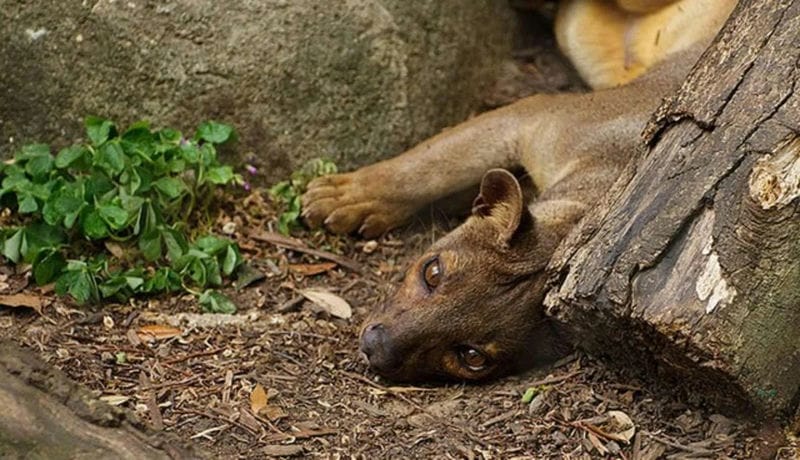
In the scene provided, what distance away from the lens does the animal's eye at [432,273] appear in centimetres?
478

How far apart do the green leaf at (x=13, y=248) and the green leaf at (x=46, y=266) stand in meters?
0.14

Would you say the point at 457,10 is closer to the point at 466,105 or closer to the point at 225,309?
the point at 466,105

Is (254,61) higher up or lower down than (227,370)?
higher up

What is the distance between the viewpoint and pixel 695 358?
149 inches

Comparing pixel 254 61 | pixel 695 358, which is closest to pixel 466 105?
pixel 254 61

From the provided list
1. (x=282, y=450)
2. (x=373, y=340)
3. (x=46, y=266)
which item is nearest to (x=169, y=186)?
(x=46, y=266)

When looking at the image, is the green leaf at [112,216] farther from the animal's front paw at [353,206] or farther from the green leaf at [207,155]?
the animal's front paw at [353,206]

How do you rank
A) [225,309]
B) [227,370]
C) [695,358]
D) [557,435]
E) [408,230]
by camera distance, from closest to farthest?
[695,358]
[557,435]
[227,370]
[225,309]
[408,230]

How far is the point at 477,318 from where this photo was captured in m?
4.65

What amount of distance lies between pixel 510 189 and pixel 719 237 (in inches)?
45.5

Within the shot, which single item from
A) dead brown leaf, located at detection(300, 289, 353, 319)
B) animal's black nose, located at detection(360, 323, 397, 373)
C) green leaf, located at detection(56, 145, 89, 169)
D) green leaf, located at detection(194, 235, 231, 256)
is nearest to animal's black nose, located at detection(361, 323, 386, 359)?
animal's black nose, located at detection(360, 323, 397, 373)

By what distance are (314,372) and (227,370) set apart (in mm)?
328

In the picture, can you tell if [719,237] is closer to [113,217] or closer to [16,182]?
[113,217]

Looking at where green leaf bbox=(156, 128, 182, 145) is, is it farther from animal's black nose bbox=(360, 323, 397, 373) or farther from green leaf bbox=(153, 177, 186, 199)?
animal's black nose bbox=(360, 323, 397, 373)
